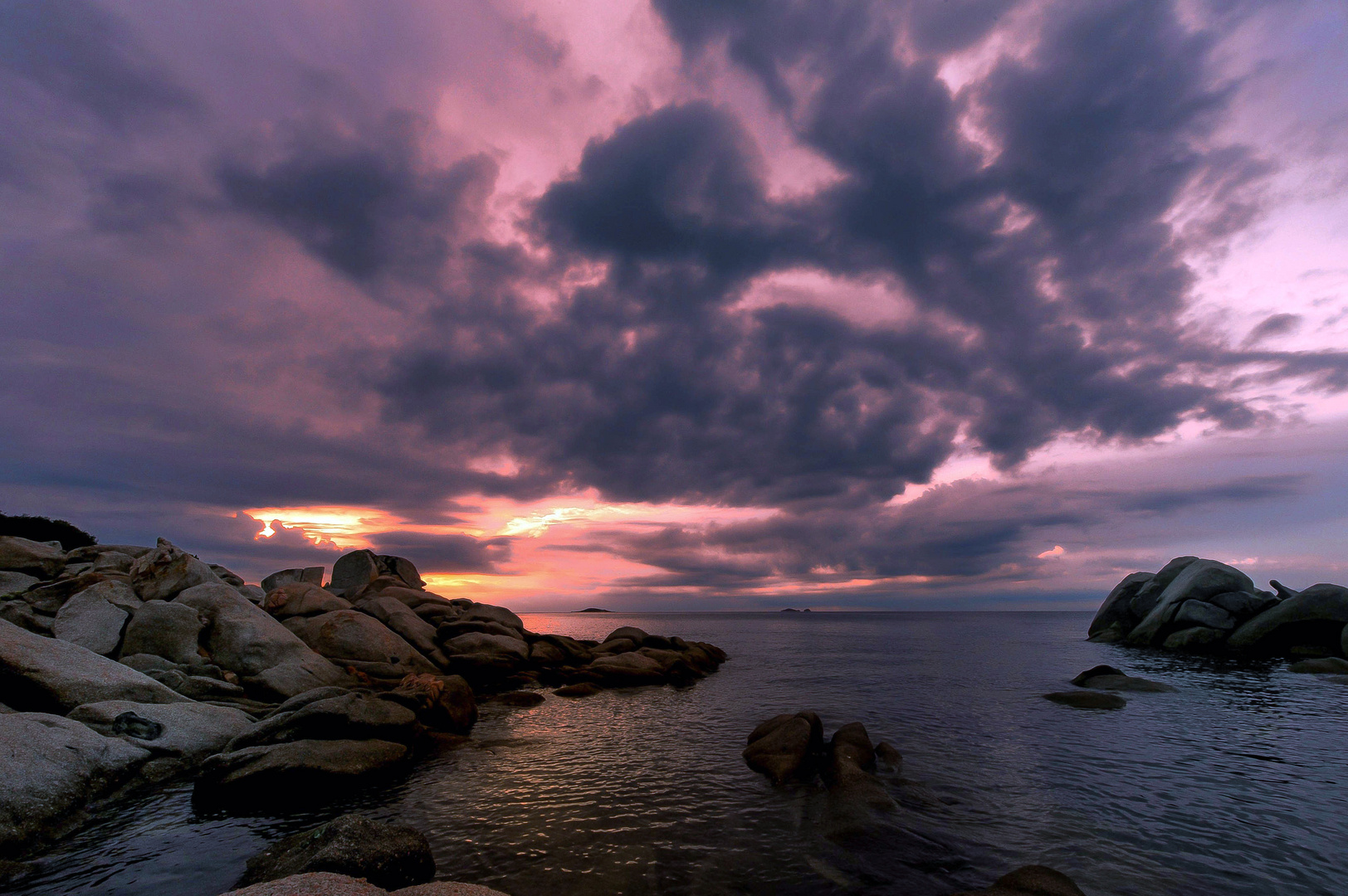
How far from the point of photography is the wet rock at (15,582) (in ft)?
65.2

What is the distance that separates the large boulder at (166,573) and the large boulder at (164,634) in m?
2.56

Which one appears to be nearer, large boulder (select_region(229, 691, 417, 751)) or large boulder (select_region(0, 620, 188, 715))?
large boulder (select_region(0, 620, 188, 715))

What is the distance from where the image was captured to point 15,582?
68.0 ft

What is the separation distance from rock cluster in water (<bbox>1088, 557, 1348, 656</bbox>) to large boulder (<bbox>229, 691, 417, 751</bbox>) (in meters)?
51.6

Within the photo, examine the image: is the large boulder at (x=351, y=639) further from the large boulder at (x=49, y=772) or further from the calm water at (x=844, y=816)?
the large boulder at (x=49, y=772)

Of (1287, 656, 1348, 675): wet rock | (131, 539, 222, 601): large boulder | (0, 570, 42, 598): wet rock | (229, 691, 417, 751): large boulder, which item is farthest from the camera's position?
(1287, 656, 1348, 675): wet rock

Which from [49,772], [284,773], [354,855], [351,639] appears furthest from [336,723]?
[351,639]

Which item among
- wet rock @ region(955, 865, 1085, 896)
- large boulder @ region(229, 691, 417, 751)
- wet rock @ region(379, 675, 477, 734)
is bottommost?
wet rock @ region(379, 675, 477, 734)

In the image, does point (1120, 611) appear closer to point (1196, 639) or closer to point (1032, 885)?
point (1196, 639)

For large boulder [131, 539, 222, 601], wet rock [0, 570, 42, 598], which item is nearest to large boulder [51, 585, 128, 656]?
large boulder [131, 539, 222, 601]

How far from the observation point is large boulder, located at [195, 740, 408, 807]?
1145cm

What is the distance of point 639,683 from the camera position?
102 ft

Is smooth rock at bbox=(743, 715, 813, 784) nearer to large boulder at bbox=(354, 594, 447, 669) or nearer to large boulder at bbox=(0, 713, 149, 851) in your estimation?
large boulder at bbox=(0, 713, 149, 851)

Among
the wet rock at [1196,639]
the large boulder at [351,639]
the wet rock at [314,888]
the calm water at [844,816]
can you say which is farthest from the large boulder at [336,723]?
the wet rock at [1196,639]
